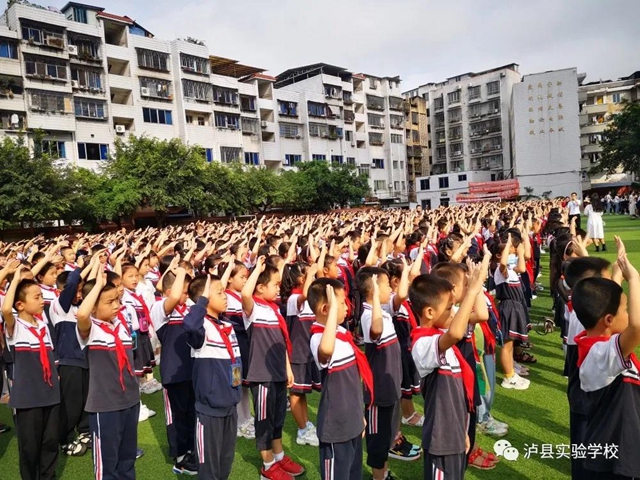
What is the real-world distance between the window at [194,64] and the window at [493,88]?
32.0 m

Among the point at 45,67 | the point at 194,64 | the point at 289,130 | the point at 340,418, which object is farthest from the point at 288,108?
the point at 340,418

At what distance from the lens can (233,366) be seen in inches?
131

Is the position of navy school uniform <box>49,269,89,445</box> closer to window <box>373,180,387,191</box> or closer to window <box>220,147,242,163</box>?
window <box>220,147,242,163</box>

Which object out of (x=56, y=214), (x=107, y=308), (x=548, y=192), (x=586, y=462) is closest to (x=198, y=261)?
(x=107, y=308)

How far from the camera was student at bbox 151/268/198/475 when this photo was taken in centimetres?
392

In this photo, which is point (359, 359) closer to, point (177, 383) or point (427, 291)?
point (427, 291)

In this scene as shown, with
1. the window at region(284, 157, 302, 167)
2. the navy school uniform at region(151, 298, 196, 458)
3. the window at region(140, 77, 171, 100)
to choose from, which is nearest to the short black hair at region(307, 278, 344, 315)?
the navy school uniform at region(151, 298, 196, 458)

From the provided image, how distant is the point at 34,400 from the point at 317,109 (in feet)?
138

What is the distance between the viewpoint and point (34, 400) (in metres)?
3.61

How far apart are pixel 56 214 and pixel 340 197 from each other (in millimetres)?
19472

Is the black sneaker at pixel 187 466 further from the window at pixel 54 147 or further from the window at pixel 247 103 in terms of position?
the window at pixel 247 103

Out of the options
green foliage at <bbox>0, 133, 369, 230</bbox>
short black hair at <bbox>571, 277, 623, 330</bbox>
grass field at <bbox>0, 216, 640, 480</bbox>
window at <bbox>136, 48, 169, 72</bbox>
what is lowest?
grass field at <bbox>0, 216, 640, 480</bbox>

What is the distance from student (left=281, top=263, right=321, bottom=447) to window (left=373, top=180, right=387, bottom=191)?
46583 mm

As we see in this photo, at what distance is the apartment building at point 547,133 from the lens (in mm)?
46938
